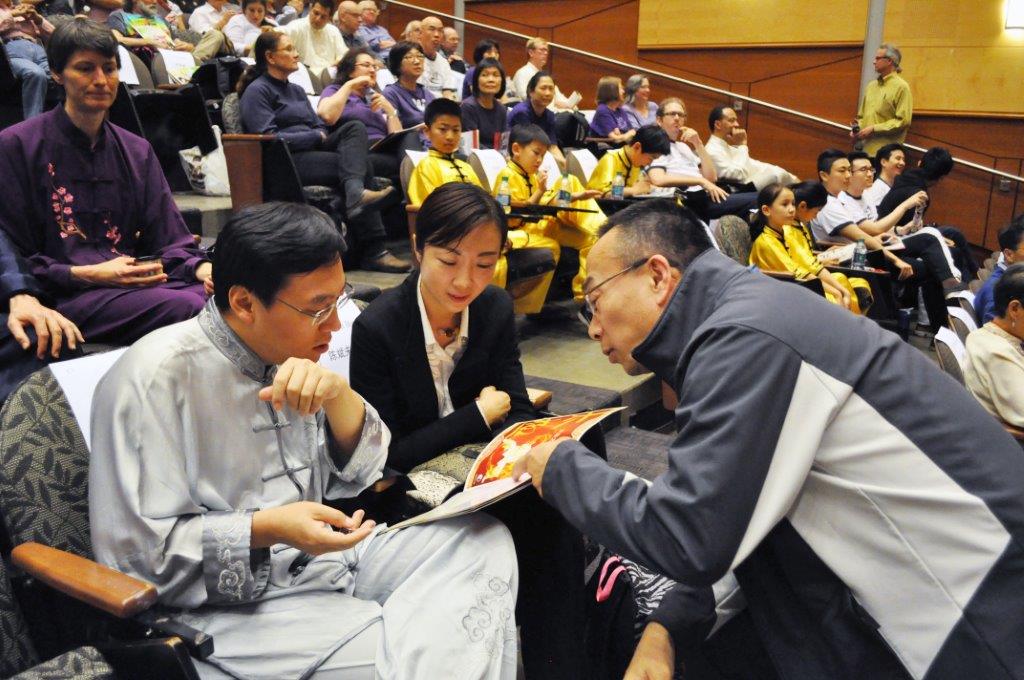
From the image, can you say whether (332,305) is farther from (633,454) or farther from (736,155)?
(736,155)

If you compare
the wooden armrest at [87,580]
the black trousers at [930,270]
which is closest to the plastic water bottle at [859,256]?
the black trousers at [930,270]

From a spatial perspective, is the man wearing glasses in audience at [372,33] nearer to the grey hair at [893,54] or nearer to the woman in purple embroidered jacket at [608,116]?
the woman in purple embroidered jacket at [608,116]

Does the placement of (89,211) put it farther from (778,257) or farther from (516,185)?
(778,257)

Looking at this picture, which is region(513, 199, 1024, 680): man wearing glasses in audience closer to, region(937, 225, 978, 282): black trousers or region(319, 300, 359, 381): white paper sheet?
region(319, 300, 359, 381): white paper sheet

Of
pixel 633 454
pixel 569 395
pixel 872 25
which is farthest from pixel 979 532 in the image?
pixel 872 25

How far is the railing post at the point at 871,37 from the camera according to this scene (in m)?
7.63

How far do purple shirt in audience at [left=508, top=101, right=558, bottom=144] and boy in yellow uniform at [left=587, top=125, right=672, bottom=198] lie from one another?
55 centimetres

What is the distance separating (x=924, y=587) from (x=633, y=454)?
6.01 feet

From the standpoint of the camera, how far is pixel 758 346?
113 centimetres

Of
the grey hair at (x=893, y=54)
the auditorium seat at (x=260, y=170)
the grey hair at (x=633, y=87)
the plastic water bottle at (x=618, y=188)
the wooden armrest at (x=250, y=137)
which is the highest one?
the grey hair at (x=893, y=54)

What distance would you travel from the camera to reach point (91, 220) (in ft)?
7.72

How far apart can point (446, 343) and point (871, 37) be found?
7.24 metres

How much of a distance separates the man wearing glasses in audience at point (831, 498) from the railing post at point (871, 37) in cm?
749

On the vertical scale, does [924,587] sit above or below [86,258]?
below
